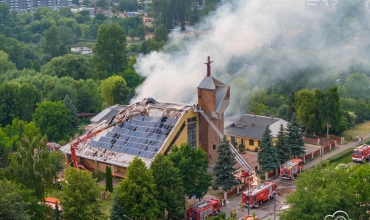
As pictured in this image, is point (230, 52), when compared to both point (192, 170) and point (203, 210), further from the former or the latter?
point (203, 210)

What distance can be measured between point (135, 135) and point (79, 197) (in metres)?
16.9

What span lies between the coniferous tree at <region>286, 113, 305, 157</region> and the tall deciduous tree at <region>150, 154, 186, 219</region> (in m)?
17.3

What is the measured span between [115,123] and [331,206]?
24986 mm

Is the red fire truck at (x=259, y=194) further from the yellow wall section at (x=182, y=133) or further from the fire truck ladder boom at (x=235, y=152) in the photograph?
the yellow wall section at (x=182, y=133)

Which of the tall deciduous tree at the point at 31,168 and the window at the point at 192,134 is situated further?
the window at the point at 192,134

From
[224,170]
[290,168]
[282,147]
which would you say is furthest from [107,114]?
[224,170]

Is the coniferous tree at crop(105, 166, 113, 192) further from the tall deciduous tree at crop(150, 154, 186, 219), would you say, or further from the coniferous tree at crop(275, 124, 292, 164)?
the coniferous tree at crop(275, 124, 292, 164)

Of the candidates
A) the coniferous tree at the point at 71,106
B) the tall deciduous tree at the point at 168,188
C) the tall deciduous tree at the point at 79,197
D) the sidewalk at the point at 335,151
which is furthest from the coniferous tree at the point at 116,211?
the coniferous tree at the point at 71,106

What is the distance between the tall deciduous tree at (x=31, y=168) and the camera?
4703cm

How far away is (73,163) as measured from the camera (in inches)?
2411

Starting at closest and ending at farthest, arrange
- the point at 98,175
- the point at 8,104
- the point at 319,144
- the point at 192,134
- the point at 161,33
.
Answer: the point at 98,175, the point at 192,134, the point at 319,144, the point at 8,104, the point at 161,33

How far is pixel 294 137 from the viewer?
214 feet

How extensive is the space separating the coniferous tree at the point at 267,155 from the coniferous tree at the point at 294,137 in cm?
430

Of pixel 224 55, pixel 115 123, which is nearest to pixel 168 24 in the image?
pixel 224 55
